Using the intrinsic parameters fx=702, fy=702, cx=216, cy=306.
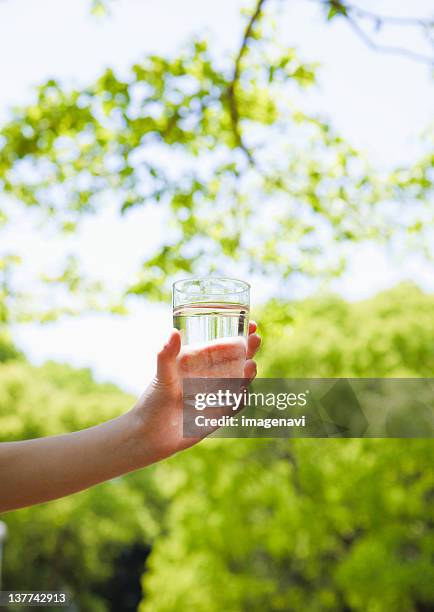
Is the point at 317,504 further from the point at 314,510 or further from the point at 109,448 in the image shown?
the point at 109,448

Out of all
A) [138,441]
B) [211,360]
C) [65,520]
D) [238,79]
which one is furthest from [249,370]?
[65,520]

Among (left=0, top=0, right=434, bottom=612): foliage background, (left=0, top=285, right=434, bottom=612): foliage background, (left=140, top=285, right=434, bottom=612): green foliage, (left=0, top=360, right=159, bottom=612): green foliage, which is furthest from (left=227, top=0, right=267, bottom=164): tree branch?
(left=0, top=360, right=159, bottom=612): green foliage

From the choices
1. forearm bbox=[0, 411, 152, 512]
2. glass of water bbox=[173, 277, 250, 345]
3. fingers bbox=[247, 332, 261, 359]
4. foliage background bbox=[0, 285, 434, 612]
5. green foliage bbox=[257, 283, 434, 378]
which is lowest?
forearm bbox=[0, 411, 152, 512]

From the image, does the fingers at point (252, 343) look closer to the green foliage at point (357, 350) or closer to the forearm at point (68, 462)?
the forearm at point (68, 462)

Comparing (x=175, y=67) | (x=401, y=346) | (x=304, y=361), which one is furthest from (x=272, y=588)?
(x=175, y=67)

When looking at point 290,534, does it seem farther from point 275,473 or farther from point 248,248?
point 248,248

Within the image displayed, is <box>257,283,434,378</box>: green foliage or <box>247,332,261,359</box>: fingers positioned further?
<box>257,283,434,378</box>: green foliage

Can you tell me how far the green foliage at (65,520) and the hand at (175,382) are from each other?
67.5ft

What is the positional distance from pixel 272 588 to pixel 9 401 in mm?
10672

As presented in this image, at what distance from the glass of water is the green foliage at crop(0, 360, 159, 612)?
67.3 ft

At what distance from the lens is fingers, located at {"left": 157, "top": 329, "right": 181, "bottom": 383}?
127 cm

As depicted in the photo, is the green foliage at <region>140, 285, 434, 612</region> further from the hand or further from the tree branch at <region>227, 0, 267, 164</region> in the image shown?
the hand

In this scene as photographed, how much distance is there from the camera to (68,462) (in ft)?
4.52

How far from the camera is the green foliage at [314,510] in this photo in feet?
44.9
